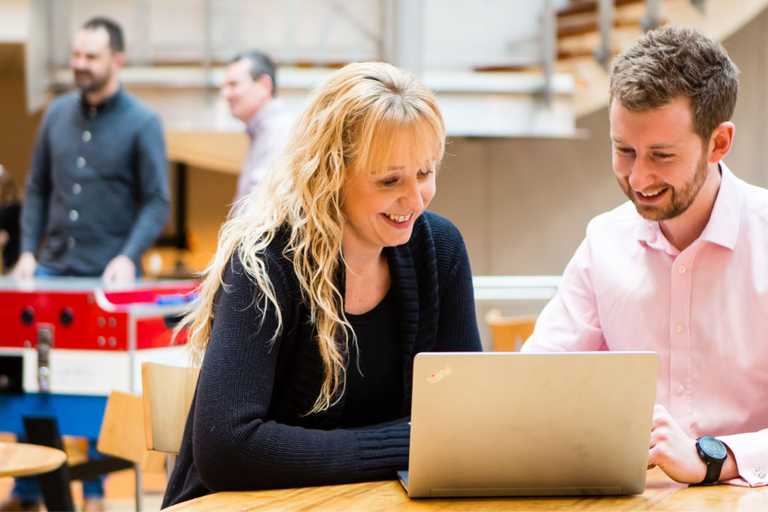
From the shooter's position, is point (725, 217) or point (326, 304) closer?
point (326, 304)

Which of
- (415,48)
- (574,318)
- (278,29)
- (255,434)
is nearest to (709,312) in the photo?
(574,318)

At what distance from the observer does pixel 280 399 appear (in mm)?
1942

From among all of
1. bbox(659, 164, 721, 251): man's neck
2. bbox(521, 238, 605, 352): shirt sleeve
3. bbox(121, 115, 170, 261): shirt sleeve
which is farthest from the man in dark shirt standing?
bbox(659, 164, 721, 251): man's neck

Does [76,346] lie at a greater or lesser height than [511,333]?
greater

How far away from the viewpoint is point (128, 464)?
3945mm

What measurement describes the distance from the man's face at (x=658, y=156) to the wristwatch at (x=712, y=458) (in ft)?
1.33

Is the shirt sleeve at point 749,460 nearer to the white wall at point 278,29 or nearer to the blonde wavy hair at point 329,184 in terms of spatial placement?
the blonde wavy hair at point 329,184

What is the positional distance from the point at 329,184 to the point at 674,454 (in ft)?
2.27

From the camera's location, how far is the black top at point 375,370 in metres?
2.00

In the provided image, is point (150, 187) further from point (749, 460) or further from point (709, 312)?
point (749, 460)

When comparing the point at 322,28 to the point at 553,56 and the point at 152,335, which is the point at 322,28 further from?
the point at 152,335


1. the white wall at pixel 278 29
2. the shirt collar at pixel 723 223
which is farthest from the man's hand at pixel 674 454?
the white wall at pixel 278 29

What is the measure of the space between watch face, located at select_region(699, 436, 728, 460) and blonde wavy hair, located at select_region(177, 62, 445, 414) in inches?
23.1

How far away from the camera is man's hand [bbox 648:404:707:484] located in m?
1.72
